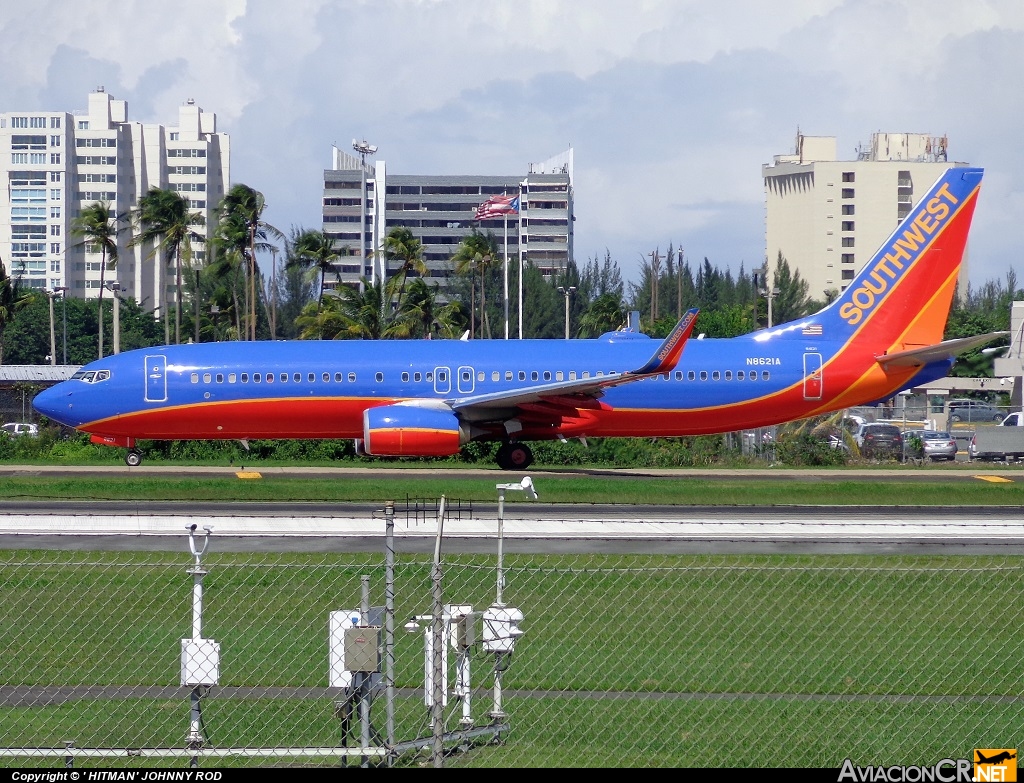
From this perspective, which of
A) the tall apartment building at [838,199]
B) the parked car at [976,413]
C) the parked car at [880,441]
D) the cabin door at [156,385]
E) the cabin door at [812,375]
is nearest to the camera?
the cabin door at [156,385]

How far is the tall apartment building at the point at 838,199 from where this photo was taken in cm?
18050

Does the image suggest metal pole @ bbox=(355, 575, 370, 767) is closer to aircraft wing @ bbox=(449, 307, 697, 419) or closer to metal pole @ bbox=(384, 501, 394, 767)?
metal pole @ bbox=(384, 501, 394, 767)

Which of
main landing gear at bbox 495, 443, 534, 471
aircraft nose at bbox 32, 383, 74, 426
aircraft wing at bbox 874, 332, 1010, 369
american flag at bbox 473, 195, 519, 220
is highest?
american flag at bbox 473, 195, 519, 220

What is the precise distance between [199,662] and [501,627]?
2.40 metres

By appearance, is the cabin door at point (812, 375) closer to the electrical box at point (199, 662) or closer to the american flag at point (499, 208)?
the electrical box at point (199, 662)

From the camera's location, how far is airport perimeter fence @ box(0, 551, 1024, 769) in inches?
409

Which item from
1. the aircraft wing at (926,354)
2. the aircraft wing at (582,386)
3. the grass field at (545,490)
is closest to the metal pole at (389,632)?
the grass field at (545,490)

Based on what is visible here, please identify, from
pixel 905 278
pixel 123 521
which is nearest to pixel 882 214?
pixel 905 278

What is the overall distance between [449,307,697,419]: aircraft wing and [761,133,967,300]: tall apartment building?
146 metres

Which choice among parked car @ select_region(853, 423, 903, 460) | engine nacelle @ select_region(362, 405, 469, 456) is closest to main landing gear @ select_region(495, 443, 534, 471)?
engine nacelle @ select_region(362, 405, 469, 456)

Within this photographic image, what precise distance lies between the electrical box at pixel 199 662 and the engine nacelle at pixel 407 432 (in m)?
Result: 25.9

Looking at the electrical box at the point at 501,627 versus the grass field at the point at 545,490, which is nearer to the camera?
the electrical box at the point at 501,627

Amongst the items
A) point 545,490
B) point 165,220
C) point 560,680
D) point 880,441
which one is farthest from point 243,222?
point 560,680

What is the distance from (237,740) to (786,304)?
481ft
